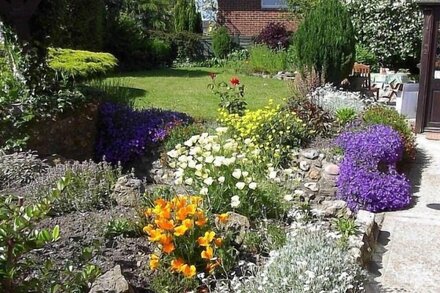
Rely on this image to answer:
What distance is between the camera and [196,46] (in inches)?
757

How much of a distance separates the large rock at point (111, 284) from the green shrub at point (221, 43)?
1624 cm

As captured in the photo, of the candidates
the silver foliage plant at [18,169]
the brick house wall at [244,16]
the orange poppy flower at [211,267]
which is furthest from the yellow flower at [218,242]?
the brick house wall at [244,16]

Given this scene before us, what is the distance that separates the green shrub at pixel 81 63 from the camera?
1046 cm

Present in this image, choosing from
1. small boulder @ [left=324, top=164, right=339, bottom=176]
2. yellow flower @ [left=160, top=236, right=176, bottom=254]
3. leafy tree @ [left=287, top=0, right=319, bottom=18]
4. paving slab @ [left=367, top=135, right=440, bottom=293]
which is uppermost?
leafy tree @ [left=287, top=0, right=319, bottom=18]

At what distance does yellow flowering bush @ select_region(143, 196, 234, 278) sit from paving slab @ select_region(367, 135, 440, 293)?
4.19 feet

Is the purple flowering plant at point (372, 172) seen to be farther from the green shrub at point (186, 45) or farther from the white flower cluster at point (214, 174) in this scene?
the green shrub at point (186, 45)

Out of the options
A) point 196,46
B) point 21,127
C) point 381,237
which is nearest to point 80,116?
point 21,127

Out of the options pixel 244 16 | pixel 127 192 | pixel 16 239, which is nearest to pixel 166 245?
pixel 16 239

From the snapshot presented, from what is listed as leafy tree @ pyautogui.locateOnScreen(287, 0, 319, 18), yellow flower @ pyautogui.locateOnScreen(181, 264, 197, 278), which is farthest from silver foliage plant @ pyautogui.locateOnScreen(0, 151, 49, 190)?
leafy tree @ pyautogui.locateOnScreen(287, 0, 319, 18)

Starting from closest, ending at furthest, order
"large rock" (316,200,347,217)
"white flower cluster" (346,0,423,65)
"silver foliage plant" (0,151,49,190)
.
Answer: "large rock" (316,200,347,217)
"silver foliage plant" (0,151,49,190)
"white flower cluster" (346,0,423,65)

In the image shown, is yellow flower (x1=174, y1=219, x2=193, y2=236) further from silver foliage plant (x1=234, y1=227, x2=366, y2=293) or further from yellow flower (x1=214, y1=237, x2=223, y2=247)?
silver foliage plant (x1=234, y1=227, x2=366, y2=293)

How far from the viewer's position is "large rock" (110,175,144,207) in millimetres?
4555

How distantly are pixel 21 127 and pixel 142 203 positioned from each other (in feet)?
8.21

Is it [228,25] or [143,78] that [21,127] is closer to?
[143,78]
